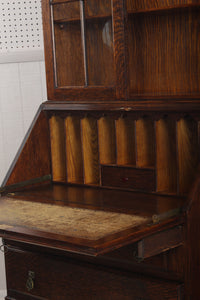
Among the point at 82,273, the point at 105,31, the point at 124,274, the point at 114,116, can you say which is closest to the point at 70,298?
the point at 82,273

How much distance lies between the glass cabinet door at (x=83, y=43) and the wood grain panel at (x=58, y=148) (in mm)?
258

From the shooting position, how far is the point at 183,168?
281 centimetres

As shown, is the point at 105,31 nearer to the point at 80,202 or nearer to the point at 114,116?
the point at 114,116

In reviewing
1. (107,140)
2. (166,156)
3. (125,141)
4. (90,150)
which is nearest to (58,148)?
(90,150)

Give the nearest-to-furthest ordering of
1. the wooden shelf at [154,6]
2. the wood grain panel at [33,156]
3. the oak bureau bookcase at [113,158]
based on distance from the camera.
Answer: the oak bureau bookcase at [113,158] < the wooden shelf at [154,6] < the wood grain panel at [33,156]

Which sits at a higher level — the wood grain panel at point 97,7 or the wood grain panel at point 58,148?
the wood grain panel at point 97,7

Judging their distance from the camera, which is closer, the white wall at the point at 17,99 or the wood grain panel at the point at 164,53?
the wood grain panel at the point at 164,53

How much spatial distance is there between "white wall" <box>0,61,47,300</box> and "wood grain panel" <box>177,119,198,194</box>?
4.69ft

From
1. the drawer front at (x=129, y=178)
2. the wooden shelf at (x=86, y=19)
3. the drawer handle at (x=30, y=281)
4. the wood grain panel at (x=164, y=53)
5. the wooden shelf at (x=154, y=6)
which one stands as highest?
the wooden shelf at (x=154, y=6)

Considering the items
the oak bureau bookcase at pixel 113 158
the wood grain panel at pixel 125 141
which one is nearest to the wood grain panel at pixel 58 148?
the oak bureau bookcase at pixel 113 158

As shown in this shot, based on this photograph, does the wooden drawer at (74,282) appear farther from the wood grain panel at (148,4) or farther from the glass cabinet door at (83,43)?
the wood grain panel at (148,4)

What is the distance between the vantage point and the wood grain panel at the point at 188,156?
280 cm

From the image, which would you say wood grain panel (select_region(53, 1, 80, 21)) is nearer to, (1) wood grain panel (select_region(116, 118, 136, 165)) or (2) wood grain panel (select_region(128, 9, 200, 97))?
(2) wood grain panel (select_region(128, 9, 200, 97))

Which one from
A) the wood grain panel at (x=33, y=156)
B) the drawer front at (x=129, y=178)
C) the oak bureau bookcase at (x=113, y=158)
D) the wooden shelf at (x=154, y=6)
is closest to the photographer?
the oak bureau bookcase at (x=113, y=158)
